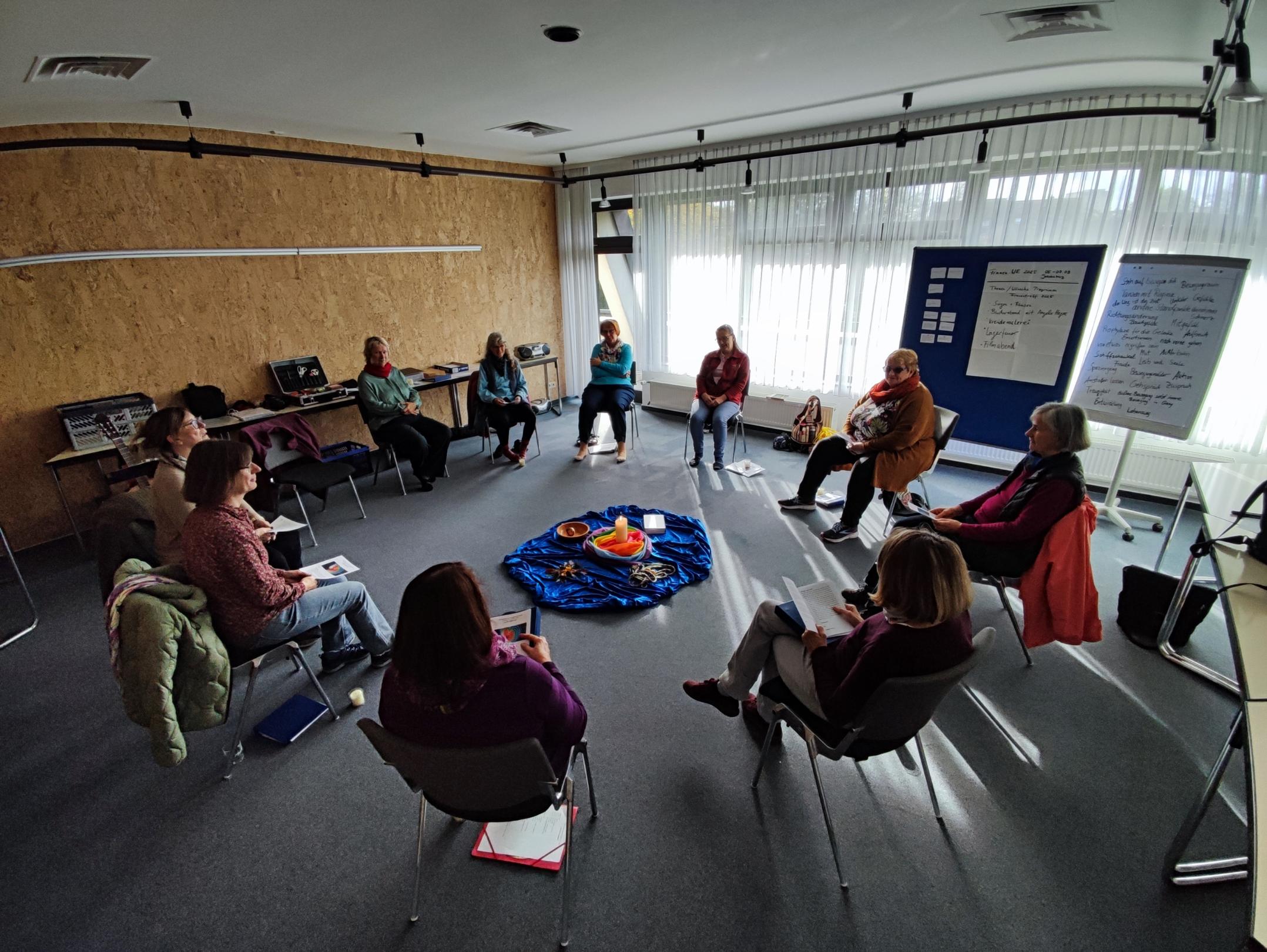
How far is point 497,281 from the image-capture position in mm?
6395

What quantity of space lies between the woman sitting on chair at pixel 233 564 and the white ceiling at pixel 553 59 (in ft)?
4.92

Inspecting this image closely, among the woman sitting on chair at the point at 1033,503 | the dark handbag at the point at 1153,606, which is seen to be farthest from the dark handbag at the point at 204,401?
the dark handbag at the point at 1153,606

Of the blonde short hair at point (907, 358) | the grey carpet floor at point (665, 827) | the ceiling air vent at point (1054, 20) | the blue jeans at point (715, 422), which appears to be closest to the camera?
the grey carpet floor at point (665, 827)

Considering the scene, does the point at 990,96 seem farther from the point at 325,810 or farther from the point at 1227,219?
the point at 325,810

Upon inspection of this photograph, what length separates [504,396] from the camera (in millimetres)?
5320

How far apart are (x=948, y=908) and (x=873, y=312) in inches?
173

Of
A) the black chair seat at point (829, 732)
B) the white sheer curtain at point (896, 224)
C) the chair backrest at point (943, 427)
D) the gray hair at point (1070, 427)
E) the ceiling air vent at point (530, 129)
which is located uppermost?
the ceiling air vent at point (530, 129)

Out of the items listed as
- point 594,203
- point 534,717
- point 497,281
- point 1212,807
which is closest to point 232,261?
point 497,281

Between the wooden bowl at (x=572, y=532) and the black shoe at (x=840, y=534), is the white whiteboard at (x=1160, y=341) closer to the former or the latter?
the black shoe at (x=840, y=534)

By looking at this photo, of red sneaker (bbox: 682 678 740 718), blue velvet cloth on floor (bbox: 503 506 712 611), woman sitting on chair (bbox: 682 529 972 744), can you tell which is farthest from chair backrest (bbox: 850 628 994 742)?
blue velvet cloth on floor (bbox: 503 506 712 611)

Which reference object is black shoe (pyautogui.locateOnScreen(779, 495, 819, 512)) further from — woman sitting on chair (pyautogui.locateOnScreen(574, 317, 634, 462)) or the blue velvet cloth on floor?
woman sitting on chair (pyautogui.locateOnScreen(574, 317, 634, 462))

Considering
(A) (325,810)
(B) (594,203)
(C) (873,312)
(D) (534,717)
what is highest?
(B) (594,203)

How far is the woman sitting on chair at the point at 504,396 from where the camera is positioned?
207 inches

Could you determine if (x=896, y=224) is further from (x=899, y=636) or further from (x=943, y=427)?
(x=899, y=636)
